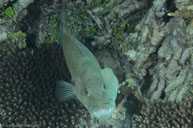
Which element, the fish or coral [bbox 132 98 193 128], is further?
coral [bbox 132 98 193 128]

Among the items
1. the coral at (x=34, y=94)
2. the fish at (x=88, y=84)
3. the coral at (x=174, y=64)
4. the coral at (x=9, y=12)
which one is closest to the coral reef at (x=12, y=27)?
the coral at (x=9, y=12)

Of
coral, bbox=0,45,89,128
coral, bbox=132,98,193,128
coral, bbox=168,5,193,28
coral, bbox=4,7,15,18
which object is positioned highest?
coral, bbox=4,7,15,18

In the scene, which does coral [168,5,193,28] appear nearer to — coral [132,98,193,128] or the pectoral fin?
coral [132,98,193,128]

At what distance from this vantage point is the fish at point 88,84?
2717mm

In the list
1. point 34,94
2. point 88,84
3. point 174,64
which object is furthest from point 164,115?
point 34,94

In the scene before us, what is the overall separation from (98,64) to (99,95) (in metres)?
0.79

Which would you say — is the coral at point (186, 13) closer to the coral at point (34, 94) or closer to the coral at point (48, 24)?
the coral at point (34, 94)

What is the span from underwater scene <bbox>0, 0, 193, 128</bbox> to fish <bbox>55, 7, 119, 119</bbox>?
15mm

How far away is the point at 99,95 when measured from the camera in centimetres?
281

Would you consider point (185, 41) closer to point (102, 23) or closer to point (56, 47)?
point (102, 23)

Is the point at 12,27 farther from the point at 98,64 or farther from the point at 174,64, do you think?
the point at 174,64

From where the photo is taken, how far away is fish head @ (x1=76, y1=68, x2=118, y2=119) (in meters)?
2.65

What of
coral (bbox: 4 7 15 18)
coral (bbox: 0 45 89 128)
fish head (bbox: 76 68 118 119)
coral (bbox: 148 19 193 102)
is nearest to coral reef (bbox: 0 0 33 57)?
coral (bbox: 4 7 15 18)

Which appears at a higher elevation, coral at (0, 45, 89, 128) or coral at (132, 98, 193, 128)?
coral at (0, 45, 89, 128)
